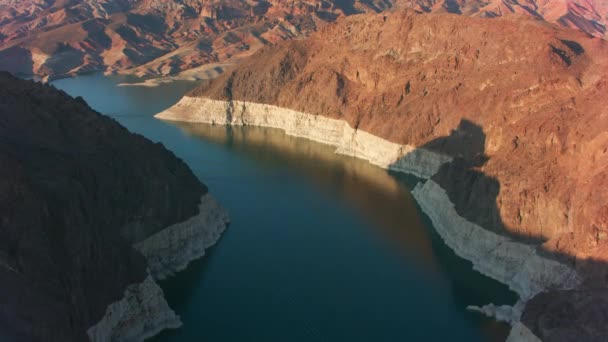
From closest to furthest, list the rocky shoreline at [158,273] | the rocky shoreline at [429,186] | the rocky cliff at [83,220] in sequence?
the rocky cliff at [83,220]
the rocky shoreline at [158,273]
the rocky shoreline at [429,186]

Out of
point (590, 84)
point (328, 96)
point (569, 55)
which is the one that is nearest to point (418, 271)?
point (590, 84)

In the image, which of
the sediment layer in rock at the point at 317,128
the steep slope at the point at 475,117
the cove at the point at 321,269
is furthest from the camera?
the sediment layer in rock at the point at 317,128

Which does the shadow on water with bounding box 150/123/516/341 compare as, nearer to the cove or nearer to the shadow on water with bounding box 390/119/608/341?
the cove

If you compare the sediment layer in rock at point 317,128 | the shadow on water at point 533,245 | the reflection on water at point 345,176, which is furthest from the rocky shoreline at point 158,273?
the sediment layer in rock at point 317,128

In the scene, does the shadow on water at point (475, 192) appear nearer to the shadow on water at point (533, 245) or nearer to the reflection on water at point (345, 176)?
the shadow on water at point (533, 245)

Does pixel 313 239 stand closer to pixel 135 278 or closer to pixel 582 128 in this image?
pixel 135 278

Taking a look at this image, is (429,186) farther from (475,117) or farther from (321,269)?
(321,269)
